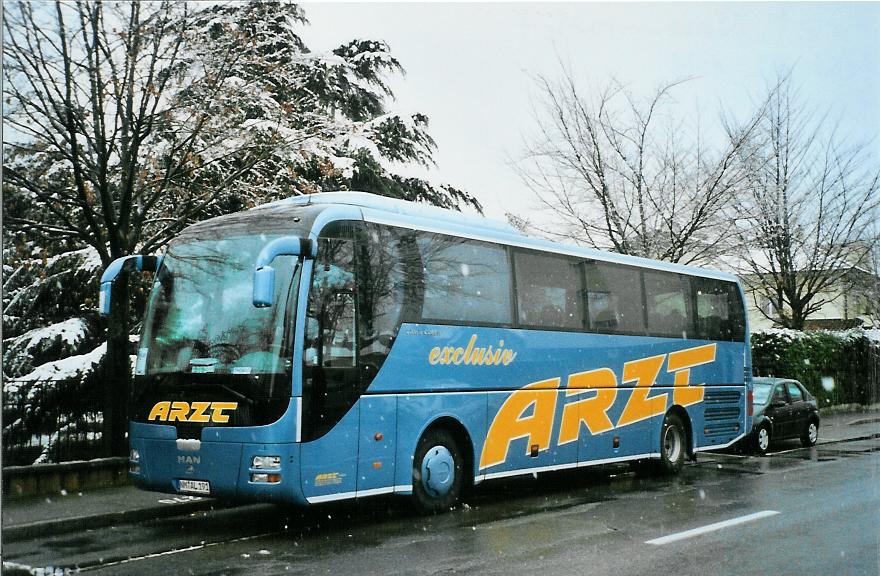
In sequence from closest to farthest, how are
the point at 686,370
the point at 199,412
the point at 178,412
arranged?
the point at 199,412 < the point at 178,412 < the point at 686,370

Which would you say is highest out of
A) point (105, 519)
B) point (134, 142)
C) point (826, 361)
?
point (134, 142)

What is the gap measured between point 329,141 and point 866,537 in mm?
10318

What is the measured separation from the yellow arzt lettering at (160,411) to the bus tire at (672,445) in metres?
8.32

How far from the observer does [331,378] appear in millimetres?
8961

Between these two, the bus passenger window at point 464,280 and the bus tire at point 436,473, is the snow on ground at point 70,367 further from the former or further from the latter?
the bus passenger window at point 464,280

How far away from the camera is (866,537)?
28.3 ft

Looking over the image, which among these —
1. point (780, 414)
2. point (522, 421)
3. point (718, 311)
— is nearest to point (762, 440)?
point (780, 414)

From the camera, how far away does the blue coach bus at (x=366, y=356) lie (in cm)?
867

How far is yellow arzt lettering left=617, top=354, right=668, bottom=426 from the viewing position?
13.7 meters

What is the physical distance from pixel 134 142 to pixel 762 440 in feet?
42.9

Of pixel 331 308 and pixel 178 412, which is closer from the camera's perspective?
pixel 178 412

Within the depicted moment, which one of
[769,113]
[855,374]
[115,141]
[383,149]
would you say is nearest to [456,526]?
[115,141]

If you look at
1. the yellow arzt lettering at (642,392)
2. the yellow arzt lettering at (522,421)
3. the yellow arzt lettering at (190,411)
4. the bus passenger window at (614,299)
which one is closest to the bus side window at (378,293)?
the yellow arzt lettering at (190,411)

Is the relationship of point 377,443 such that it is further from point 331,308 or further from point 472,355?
point 472,355
